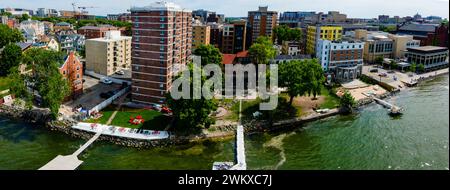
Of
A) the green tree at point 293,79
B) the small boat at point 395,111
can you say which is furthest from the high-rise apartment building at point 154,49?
the small boat at point 395,111

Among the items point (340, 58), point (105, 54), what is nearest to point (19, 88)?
point (105, 54)

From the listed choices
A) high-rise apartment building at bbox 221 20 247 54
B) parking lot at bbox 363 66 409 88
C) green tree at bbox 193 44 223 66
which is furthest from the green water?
high-rise apartment building at bbox 221 20 247 54

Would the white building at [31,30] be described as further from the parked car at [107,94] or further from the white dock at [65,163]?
the white dock at [65,163]

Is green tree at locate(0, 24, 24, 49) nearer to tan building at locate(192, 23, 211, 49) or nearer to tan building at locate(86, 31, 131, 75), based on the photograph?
tan building at locate(86, 31, 131, 75)

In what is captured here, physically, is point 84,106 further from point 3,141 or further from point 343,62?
point 343,62

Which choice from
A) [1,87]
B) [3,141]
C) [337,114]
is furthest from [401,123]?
[1,87]

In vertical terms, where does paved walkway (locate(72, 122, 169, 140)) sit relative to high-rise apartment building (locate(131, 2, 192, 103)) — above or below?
below
